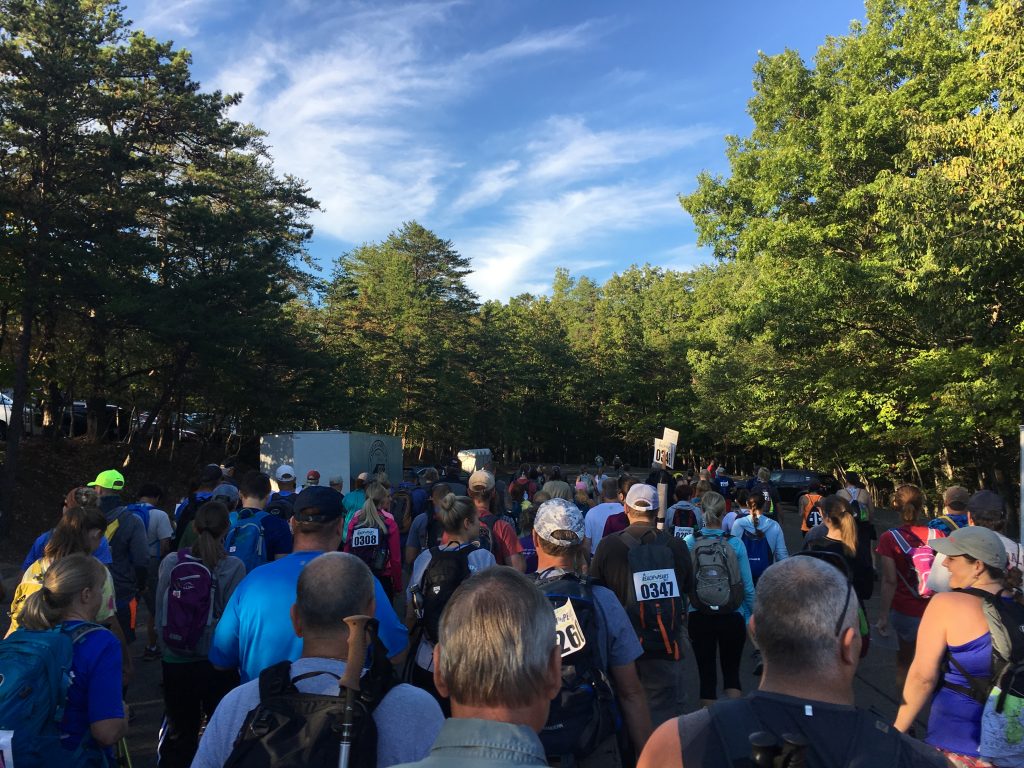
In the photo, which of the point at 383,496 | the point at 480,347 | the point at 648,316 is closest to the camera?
the point at 383,496

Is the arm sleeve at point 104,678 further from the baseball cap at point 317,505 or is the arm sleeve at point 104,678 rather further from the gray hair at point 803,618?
the gray hair at point 803,618

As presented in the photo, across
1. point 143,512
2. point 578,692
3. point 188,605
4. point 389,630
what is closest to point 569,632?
point 578,692

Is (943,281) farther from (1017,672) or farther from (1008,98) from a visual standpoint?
(1017,672)

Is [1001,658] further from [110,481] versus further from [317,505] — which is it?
[110,481]

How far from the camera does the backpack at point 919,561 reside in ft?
16.4

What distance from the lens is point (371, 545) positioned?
646cm

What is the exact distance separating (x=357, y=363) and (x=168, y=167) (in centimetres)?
1301

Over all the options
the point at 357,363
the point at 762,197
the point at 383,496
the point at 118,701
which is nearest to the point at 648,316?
the point at 357,363

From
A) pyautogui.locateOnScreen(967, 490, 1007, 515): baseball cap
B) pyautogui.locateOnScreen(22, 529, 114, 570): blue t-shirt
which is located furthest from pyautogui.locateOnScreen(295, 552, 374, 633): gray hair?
pyautogui.locateOnScreen(967, 490, 1007, 515): baseball cap

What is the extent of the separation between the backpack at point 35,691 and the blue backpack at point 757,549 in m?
5.34

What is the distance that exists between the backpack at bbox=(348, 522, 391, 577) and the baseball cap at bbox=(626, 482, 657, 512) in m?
2.63

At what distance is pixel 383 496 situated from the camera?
716 cm

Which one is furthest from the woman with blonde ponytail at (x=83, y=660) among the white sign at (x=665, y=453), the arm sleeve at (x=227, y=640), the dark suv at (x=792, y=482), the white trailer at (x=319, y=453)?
the dark suv at (x=792, y=482)

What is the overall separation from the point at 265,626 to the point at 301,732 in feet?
4.08
